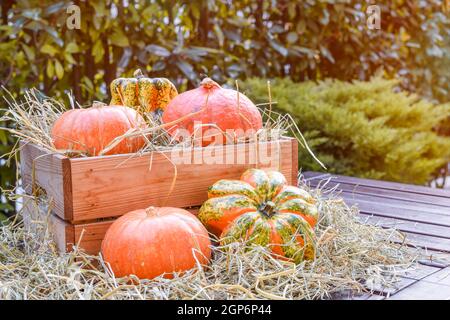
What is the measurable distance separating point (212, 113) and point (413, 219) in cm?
86

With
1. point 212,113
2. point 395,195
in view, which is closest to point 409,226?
point 395,195

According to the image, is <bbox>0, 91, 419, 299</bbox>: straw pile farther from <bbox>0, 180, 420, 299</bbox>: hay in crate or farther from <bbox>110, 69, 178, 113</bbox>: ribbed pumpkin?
<bbox>110, 69, 178, 113</bbox>: ribbed pumpkin

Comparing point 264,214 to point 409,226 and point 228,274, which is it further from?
point 409,226

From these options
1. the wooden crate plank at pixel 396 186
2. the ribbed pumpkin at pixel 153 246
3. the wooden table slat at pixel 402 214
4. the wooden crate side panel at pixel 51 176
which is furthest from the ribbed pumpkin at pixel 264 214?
the wooden crate plank at pixel 396 186

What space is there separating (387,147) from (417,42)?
1739mm

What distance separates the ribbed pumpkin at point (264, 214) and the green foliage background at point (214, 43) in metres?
1.77

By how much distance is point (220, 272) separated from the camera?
1.54m

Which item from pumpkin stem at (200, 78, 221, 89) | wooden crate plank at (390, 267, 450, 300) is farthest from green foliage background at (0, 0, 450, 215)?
wooden crate plank at (390, 267, 450, 300)

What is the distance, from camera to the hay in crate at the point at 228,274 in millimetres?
1403

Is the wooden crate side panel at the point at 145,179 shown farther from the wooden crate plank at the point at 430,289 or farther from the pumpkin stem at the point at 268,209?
the wooden crate plank at the point at 430,289
